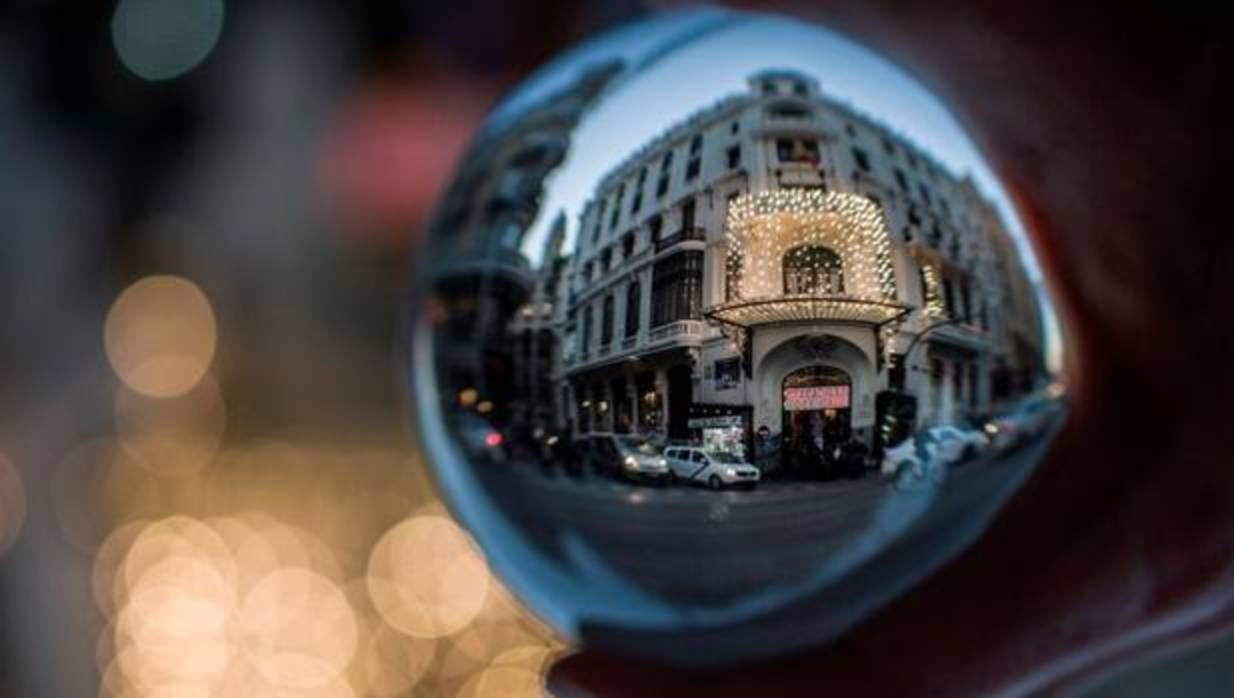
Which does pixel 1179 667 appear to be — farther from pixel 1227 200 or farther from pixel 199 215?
pixel 199 215

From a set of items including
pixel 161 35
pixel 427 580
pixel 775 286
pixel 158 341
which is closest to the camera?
pixel 775 286

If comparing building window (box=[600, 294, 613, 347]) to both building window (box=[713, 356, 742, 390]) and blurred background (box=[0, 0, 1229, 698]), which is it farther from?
blurred background (box=[0, 0, 1229, 698])

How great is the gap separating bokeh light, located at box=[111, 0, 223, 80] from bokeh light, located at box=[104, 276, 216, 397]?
24cm

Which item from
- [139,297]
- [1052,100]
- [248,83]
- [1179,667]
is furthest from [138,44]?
[1052,100]

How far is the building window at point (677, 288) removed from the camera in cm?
29

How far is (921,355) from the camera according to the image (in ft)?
0.96

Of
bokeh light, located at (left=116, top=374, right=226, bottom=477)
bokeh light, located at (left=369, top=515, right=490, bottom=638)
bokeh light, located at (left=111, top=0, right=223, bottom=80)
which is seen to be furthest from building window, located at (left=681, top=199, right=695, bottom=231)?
bokeh light, located at (left=111, top=0, right=223, bottom=80)

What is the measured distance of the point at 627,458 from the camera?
294mm

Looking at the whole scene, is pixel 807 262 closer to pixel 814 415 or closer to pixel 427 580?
pixel 814 415

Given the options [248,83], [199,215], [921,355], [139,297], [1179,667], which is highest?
[248,83]

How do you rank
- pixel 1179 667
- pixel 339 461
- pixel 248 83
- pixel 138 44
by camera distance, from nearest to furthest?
pixel 1179 667 → pixel 339 461 → pixel 138 44 → pixel 248 83

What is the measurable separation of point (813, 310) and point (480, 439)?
9 cm

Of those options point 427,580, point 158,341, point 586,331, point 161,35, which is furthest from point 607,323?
point 161,35

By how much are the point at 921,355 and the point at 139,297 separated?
Result: 1.27 m
